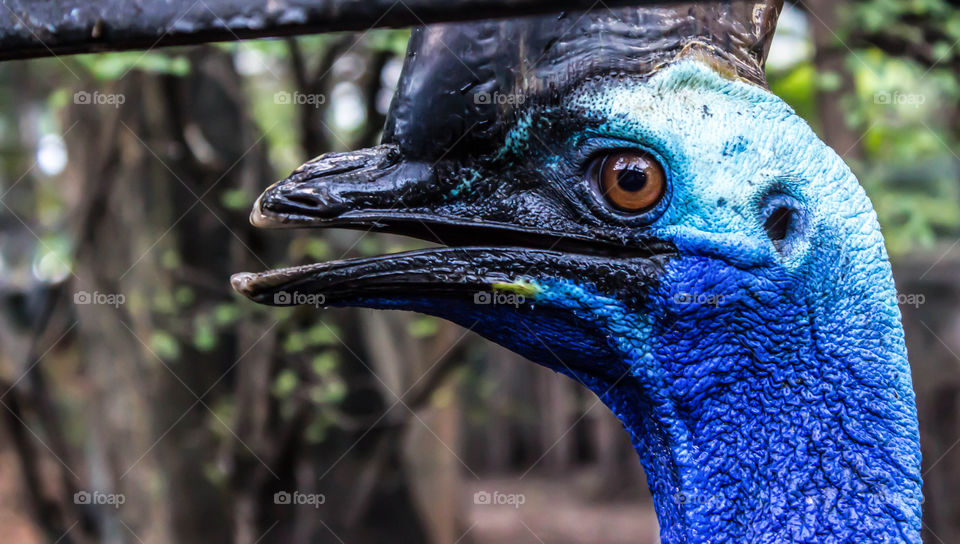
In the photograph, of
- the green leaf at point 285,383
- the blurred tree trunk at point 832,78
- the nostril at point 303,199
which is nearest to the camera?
the nostril at point 303,199

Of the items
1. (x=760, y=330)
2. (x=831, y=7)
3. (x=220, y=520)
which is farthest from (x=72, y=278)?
(x=760, y=330)

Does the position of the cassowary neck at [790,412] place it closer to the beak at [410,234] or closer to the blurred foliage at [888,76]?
the beak at [410,234]

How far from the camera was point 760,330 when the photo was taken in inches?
68.2

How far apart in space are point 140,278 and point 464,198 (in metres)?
4.14

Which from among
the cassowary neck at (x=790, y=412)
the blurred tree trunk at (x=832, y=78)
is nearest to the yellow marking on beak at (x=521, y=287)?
the cassowary neck at (x=790, y=412)

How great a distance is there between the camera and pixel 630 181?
1.66m

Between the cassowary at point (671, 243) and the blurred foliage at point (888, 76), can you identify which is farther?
the blurred foliage at point (888, 76)

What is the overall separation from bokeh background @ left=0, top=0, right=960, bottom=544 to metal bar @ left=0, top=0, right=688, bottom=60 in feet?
9.49

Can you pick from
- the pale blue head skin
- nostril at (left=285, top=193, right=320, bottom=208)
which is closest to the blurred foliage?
the pale blue head skin

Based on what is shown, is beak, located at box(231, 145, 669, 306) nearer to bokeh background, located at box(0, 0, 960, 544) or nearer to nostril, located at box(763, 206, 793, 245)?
nostril, located at box(763, 206, 793, 245)

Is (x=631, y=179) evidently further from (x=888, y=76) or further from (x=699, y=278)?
(x=888, y=76)

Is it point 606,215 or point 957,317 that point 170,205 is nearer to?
point 606,215

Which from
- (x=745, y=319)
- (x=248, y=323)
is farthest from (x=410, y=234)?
(x=248, y=323)

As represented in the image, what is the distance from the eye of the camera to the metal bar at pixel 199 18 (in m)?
0.84
